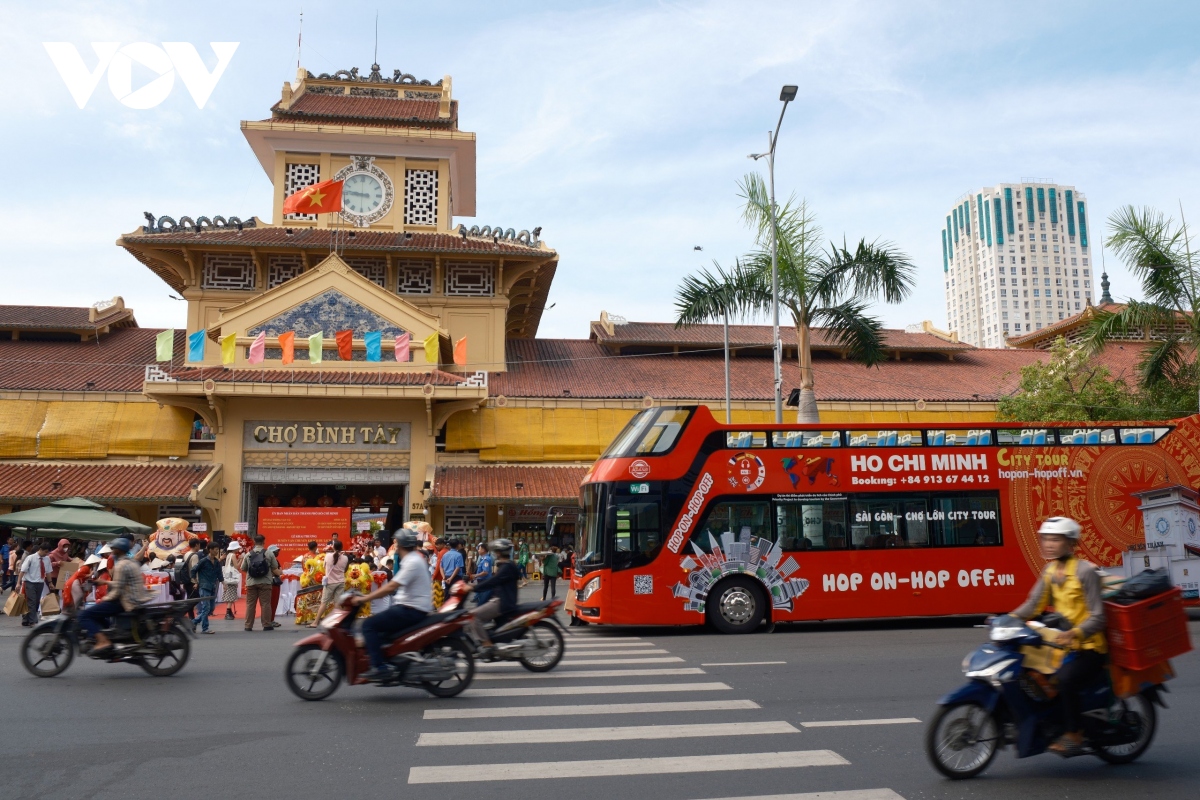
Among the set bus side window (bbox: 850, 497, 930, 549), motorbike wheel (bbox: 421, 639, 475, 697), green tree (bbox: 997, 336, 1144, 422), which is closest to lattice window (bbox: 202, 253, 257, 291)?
bus side window (bbox: 850, 497, 930, 549)

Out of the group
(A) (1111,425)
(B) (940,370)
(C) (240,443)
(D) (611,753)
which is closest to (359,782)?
→ (D) (611,753)

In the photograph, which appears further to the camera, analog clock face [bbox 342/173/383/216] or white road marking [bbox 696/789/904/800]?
analog clock face [bbox 342/173/383/216]

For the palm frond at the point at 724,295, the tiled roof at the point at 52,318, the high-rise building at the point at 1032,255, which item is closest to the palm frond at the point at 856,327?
the palm frond at the point at 724,295

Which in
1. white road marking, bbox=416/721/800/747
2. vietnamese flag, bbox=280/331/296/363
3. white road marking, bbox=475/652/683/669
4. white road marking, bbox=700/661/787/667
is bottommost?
white road marking, bbox=475/652/683/669

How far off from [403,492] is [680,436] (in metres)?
17.0

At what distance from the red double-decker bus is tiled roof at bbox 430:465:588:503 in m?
11.4

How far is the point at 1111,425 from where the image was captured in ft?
53.8

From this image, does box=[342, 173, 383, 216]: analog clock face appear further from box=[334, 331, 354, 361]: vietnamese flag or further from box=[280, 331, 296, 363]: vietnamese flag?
box=[280, 331, 296, 363]: vietnamese flag

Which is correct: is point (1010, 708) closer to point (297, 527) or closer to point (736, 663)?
point (736, 663)

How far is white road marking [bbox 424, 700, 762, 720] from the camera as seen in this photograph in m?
8.11

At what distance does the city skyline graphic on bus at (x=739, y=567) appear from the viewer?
14961 mm

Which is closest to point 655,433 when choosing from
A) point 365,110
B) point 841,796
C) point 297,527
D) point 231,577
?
point 841,796

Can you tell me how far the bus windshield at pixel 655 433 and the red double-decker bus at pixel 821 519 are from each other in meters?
0.02

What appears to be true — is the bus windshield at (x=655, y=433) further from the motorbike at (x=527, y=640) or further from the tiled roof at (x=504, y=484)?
the tiled roof at (x=504, y=484)
